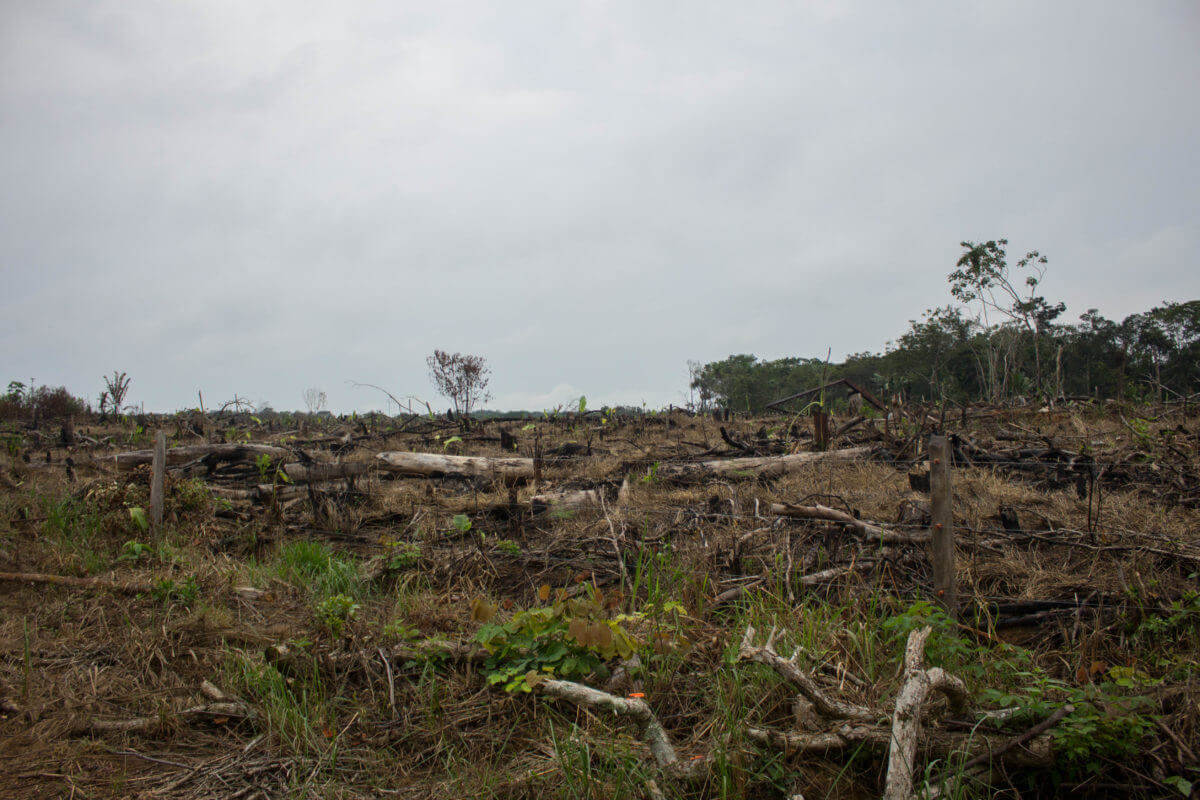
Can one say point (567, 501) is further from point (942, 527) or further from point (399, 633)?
point (942, 527)

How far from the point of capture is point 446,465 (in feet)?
31.6

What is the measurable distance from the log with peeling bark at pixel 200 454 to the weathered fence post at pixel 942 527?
8240 millimetres

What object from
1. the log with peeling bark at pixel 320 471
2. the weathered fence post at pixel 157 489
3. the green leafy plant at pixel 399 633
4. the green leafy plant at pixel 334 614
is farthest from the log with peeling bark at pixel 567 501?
the weathered fence post at pixel 157 489

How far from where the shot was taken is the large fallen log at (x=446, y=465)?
31.1 ft

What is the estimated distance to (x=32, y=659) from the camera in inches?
145

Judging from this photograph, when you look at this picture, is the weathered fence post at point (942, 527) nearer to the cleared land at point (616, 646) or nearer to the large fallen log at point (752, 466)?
the cleared land at point (616, 646)

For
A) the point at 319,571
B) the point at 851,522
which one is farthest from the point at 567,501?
the point at 851,522

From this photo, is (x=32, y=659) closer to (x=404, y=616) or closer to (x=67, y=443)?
(x=404, y=616)

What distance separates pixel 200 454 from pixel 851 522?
880 centimetres

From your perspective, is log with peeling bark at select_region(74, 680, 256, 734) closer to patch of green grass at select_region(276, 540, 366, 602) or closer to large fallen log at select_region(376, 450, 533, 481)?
patch of green grass at select_region(276, 540, 366, 602)

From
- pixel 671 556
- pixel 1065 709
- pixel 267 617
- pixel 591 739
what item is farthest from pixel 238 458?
pixel 1065 709

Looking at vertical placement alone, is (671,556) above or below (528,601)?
above

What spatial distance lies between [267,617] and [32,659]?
1.25 m

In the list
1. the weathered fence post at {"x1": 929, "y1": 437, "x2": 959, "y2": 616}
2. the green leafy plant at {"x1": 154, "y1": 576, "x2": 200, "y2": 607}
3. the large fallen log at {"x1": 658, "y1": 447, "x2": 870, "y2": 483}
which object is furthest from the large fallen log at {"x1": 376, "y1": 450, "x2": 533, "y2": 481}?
the weathered fence post at {"x1": 929, "y1": 437, "x2": 959, "y2": 616}
